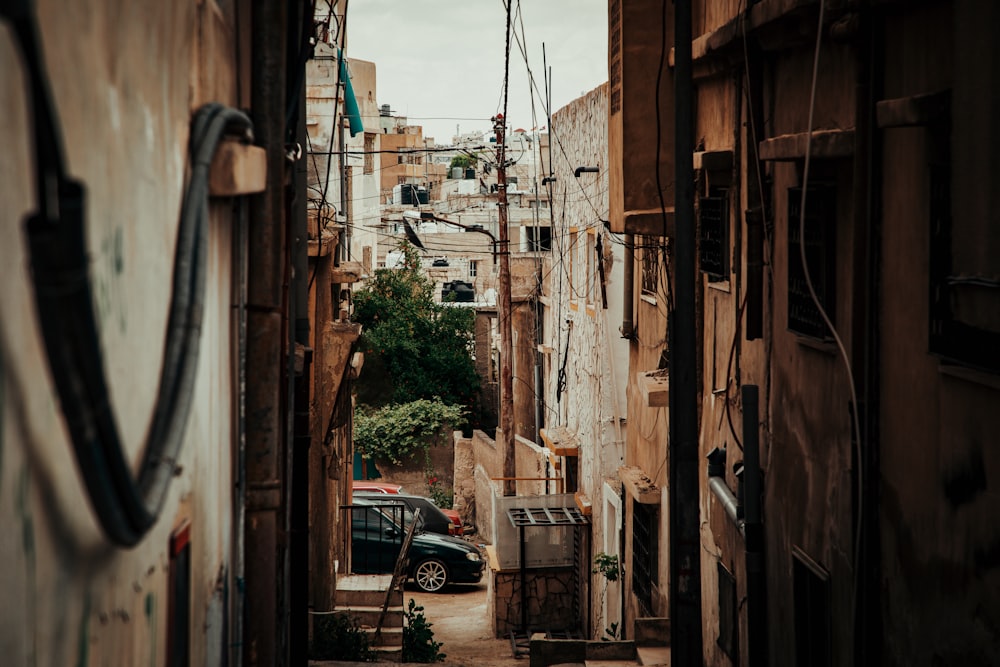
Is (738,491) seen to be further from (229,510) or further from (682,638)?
(229,510)

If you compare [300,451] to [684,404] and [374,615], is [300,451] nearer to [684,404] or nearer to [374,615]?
[684,404]

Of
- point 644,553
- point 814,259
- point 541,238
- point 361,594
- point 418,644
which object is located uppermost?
point 541,238

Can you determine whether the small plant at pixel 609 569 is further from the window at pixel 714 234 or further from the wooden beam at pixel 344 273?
the window at pixel 714 234

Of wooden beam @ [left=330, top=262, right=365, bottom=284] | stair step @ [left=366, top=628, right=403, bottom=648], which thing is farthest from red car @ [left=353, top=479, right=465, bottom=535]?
stair step @ [left=366, top=628, right=403, bottom=648]

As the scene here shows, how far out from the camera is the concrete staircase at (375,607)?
13.7m

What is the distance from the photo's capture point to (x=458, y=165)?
266 ft

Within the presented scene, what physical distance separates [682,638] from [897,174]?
139 inches

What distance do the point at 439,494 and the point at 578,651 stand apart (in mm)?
20888

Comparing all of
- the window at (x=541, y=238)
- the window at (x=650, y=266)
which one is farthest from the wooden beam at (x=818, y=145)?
the window at (x=541, y=238)

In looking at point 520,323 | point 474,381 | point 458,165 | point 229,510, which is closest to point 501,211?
point 520,323

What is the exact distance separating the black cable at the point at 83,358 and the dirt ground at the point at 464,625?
1029cm

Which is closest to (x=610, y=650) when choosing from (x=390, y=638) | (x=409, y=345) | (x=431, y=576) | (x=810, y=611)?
(x=390, y=638)

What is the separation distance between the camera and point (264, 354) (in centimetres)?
600

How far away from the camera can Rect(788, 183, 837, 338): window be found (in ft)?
21.4
